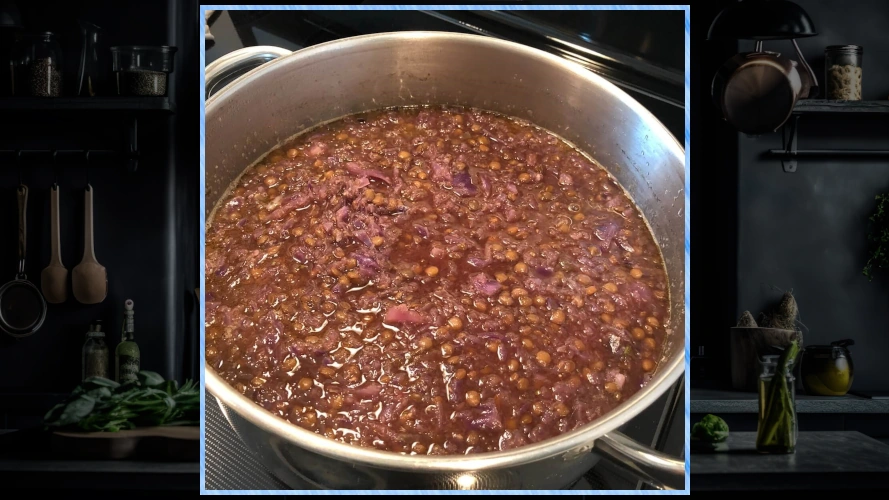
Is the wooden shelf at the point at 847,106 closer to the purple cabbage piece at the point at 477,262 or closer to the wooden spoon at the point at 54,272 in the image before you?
the purple cabbage piece at the point at 477,262

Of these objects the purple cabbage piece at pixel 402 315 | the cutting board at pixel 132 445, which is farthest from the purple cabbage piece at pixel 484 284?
the cutting board at pixel 132 445

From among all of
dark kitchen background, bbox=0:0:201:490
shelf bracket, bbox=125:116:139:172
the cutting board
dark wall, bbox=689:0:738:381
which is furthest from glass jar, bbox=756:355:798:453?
shelf bracket, bbox=125:116:139:172

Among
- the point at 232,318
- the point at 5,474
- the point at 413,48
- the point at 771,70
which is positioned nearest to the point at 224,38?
the point at 413,48

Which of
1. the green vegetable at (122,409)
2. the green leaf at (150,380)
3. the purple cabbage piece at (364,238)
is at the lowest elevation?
the green vegetable at (122,409)

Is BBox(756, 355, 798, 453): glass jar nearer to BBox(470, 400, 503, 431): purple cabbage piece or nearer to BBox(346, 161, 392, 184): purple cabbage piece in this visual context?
BBox(470, 400, 503, 431): purple cabbage piece

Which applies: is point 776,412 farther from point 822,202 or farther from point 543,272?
point 822,202

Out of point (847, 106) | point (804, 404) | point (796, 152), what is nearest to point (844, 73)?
point (847, 106)
